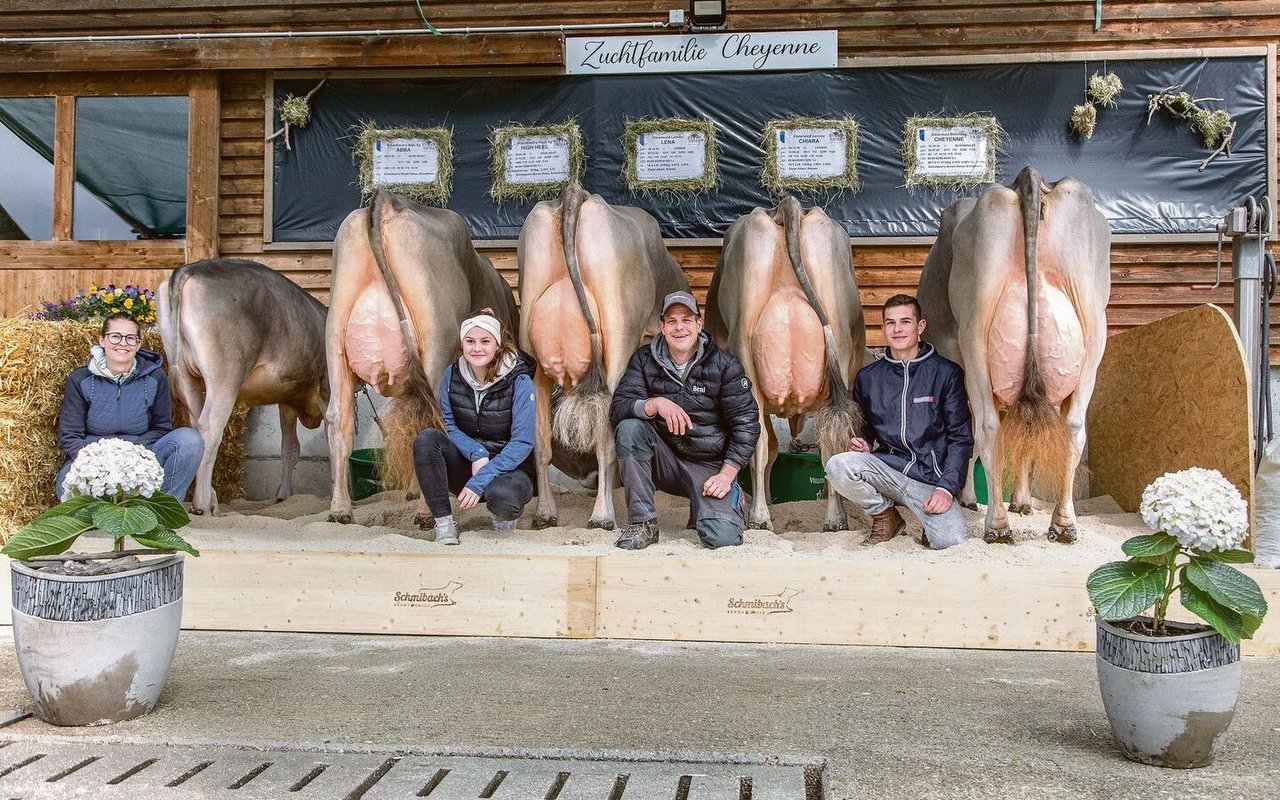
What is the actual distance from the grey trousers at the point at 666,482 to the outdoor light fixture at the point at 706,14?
139 inches

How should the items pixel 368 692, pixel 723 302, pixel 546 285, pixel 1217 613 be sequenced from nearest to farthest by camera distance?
pixel 1217 613, pixel 368 692, pixel 546 285, pixel 723 302

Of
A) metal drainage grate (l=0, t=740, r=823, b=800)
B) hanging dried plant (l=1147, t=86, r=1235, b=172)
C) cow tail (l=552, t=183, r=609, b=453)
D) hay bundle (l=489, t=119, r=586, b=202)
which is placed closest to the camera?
metal drainage grate (l=0, t=740, r=823, b=800)

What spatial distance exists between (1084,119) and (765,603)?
435cm

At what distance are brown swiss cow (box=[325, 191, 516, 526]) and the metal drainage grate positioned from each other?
213 centimetres

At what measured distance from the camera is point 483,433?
397 cm

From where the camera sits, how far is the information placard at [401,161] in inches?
253

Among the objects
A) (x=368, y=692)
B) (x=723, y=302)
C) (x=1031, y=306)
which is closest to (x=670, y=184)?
(x=723, y=302)

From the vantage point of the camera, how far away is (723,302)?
4.52 m

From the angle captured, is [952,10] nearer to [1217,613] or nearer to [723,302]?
[723,302]

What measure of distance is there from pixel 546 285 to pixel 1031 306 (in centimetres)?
200

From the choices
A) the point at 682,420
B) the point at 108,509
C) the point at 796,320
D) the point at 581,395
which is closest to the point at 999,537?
the point at 796,320

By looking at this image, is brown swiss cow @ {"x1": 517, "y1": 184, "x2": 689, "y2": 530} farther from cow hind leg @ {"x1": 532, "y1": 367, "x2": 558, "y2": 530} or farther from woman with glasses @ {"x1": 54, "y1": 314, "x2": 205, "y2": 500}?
woman with glasses @ {"x1": 54, "y1": 314, "x2": 205, "y2": 500}

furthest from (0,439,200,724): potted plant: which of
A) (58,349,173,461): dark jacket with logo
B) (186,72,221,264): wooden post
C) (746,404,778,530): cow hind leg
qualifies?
(186,72,221,264): wooden post

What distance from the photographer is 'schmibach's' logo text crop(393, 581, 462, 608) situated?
3.41 m
